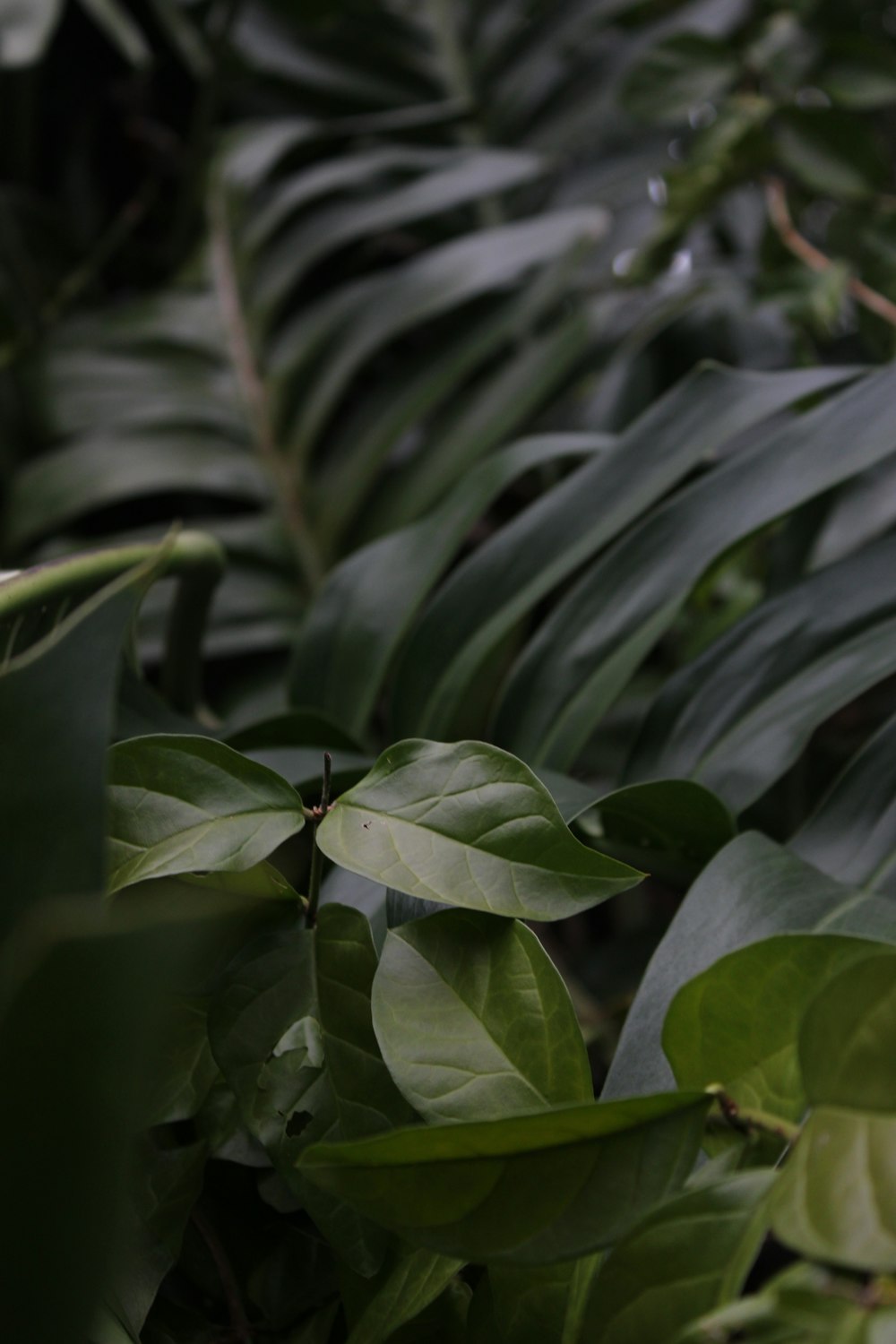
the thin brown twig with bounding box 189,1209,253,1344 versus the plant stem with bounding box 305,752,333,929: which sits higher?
the plant stem with bounding box 305,752,333,929

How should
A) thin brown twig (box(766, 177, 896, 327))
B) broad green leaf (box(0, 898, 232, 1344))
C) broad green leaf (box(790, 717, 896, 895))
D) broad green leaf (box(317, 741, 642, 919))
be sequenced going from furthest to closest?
1. thin brown twig (box(766, 177, 896, 327))
2. broad green leaf (box(790, 717, 896, 895))
3. broad green leaf (box(317, 741, 642, 919))
4. broad green leaf (box(0, 898, 232, 1344))

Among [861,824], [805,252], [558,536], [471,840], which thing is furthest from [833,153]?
[471,840]

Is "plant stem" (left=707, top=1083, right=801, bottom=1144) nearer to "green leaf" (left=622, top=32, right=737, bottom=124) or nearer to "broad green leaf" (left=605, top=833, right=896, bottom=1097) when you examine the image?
"broad green leaf" (left=605, top=833, right=896, bottom=1097)

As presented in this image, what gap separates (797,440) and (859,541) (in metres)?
0.16

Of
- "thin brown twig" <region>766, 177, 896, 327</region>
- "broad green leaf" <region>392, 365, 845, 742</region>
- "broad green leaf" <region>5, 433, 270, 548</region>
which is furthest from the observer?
"broad green leaf" <region>5, 433, 270, 548</region>

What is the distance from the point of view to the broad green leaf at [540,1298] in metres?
0.24

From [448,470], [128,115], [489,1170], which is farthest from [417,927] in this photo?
[128,115]

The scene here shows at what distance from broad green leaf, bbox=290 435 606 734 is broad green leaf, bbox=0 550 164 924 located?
0.96 feet

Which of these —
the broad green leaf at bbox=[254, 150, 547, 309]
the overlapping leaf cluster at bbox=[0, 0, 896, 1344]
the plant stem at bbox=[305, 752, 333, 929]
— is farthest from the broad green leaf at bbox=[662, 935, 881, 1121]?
the broad green leaf at bbox=[254, 150, 547, 309]

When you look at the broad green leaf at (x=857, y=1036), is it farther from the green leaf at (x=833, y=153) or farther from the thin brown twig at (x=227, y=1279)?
the green leaf at (x=833, y=153)

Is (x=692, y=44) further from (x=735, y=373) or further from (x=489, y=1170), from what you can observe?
(x=489, y=1170)

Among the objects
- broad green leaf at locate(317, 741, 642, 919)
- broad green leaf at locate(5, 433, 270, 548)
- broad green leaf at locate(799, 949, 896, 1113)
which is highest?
broad green leaf at locate(799, 949, 896, 1113)

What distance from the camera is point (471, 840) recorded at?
27 centimetres

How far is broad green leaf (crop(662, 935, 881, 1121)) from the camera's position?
239 millimetres
